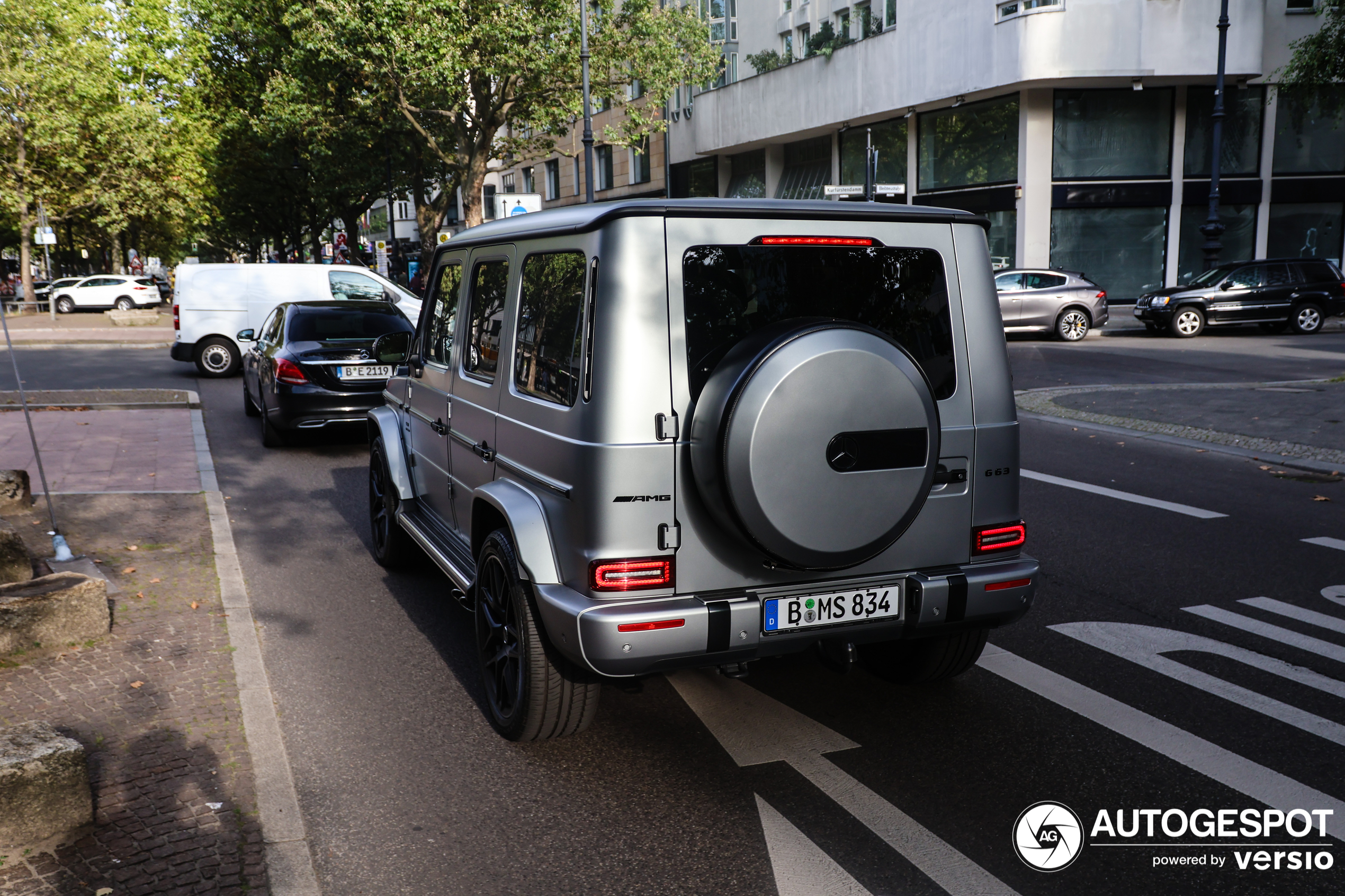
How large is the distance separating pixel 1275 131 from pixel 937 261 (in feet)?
104

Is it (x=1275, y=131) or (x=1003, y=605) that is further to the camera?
(x=1275, y=131)

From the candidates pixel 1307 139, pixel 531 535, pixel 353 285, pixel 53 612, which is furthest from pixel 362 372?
pixel 1307 139

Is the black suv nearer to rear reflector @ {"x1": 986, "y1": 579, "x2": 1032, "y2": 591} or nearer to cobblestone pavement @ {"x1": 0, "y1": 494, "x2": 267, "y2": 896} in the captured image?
rear reflector @ {"x1": 986, "y1": 579, "x2": 1032, "y2": 591}

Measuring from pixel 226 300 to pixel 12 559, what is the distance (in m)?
14.6

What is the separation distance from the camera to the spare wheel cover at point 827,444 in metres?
3.34

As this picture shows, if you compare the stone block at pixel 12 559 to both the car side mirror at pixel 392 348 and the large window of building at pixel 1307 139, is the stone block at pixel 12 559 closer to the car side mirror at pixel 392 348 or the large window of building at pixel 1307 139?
the car side mirror at pixel 392 348

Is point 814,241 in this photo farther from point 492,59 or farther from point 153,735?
point 492,59

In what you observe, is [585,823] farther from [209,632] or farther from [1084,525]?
[1084,525]

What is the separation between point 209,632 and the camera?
528 cm

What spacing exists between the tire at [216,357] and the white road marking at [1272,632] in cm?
1740

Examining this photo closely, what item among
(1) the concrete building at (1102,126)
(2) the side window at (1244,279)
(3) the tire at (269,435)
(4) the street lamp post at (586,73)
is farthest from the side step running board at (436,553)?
(1) the concrete building at (1102,126)

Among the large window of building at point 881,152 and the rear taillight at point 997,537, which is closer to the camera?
the rear taillight at point 997,537

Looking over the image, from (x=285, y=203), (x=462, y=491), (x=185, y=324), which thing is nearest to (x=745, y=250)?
(x=462, y=491)

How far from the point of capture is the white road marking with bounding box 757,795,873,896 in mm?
3129
